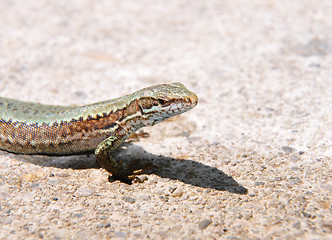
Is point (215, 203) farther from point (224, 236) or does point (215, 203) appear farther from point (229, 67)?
point (229, 67)

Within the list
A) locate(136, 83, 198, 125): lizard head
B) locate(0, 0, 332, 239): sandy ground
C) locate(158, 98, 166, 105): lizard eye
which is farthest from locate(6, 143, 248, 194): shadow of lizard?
locate(158, 98, 166, 105): lizard eye

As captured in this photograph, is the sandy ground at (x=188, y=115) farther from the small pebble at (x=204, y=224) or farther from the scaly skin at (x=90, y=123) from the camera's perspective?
the scaly skin at (x=90, y=123)

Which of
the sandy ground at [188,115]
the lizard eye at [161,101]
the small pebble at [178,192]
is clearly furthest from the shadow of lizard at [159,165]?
Answer: the lizard eye at [161,101]

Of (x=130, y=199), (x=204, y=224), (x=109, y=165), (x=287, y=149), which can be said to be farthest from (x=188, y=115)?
(x=204, y=224)

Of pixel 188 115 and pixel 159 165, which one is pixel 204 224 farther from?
pixel 188 115

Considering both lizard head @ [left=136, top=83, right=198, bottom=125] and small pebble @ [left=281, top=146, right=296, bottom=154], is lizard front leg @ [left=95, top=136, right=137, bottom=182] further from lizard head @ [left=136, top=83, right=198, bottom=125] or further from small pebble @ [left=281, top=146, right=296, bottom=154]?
small pebble @ [left=281, top=146, right=296, bottom=154]

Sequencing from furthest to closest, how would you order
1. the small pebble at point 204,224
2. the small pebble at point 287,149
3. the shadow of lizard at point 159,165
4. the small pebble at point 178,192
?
the small pebble at point 287,149, the shadow of lizard at point 159,165, the small pebble at point 178,192, the small pebble at point 204,224
